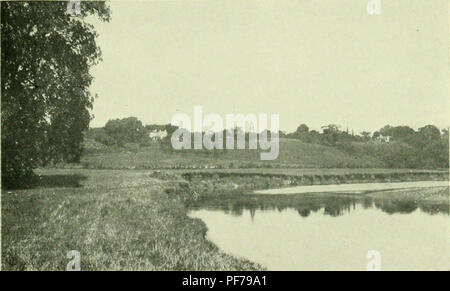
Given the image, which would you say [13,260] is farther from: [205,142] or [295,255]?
[205,142]

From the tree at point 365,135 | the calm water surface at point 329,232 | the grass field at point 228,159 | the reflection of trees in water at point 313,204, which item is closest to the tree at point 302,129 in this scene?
the tree at point 365,135

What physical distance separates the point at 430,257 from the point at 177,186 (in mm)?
24420

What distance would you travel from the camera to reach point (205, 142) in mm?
84625

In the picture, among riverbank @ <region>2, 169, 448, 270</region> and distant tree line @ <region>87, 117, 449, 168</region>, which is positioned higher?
distant tree line @ <region>87, 117, 449, 168</region>

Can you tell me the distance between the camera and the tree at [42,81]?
880 inches

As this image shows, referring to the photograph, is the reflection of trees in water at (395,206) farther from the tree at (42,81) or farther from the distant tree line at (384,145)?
the distant tree line at (384,145)

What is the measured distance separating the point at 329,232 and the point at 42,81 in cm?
1721

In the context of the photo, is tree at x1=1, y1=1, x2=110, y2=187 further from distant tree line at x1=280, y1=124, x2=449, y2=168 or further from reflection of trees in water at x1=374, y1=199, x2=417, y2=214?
distant tree line at x1=280, y1=124, x2=449, y2=168

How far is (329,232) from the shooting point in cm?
2245

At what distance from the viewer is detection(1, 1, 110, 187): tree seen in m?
22.4

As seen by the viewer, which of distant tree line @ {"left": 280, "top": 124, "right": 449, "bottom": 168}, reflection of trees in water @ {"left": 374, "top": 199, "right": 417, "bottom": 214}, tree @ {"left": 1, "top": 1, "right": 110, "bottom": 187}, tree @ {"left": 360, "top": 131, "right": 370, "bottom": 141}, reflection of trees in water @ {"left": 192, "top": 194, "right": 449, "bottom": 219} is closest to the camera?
tree @ {"left": 1, "top": 1, "right": 110, "bottom": 187}

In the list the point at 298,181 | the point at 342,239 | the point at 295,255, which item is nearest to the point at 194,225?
the point at 295,255

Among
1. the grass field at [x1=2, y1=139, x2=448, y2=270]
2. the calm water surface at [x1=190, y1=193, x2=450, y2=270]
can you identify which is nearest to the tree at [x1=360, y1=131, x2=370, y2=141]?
the calm water surface at [x1=190, y1=193, x2=450, y2=270]

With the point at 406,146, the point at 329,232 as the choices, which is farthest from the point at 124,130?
the point at 406,146
